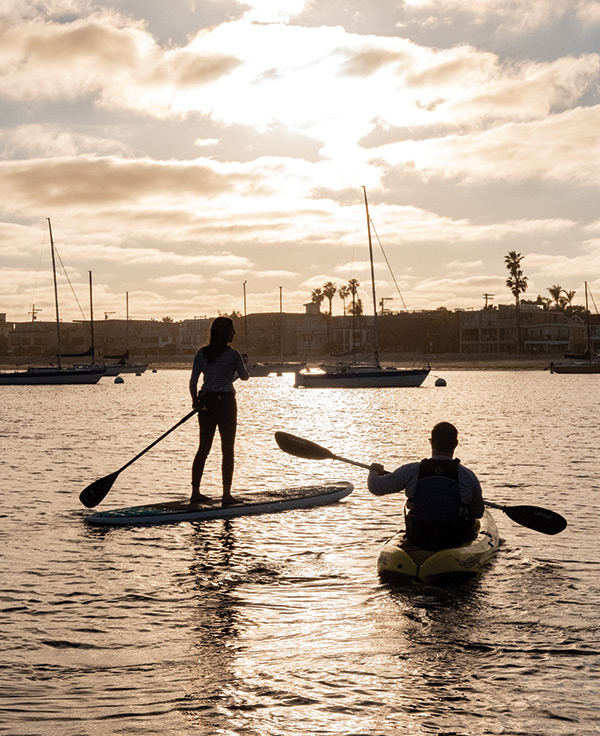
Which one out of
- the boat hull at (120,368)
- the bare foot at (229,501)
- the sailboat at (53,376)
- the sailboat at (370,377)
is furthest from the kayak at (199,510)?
the boat hull at (120,368)

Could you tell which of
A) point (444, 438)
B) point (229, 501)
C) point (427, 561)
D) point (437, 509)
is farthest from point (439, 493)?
point (229, 501)

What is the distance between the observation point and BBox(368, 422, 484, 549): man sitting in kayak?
830cm

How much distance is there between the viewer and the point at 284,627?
7.16 metres

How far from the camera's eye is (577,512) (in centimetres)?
1282

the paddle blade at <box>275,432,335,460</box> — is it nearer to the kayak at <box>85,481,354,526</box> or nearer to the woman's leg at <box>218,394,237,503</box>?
the woman's leg at <box>218,394,237,503</box>

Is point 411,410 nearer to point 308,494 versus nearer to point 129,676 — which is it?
point 308,494

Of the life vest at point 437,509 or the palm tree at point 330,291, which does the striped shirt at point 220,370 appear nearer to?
the life vest at point 437,509

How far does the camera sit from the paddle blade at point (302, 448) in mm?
11922

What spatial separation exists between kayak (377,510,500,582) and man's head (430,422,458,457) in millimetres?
964

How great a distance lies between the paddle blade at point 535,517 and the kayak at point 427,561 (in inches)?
62.5

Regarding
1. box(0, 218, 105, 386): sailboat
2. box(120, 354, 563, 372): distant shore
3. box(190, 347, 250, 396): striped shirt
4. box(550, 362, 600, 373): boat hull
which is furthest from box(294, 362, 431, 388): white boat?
box(190, 347, 250, 396): striped shirt

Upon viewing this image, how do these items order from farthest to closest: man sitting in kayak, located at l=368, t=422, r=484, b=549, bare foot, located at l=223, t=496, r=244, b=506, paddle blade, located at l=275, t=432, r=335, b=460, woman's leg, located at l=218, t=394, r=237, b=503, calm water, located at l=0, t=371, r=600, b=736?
bare foot, located at l=223, t=496, r=244, b=506 → paddle blade, located at l=275, t=432, r=335, b=460 → woman's leg, located at l=218, t=394, r=237, b=503 → man sitting in kayak, located at l=368, t=422, r=484, b=549 → calm water, located at l=0, t=371, r=600, b=736

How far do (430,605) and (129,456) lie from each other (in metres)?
14.9

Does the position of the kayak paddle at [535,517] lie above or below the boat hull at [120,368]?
below
